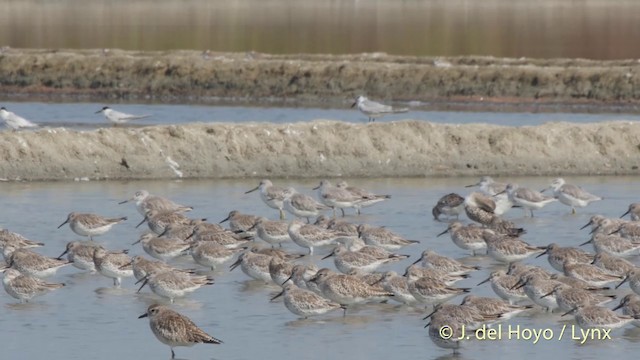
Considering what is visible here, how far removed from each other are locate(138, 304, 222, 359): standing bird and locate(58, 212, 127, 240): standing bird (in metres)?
5.58

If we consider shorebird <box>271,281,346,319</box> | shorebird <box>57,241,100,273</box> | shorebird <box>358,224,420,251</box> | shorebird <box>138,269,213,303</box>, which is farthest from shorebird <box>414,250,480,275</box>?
shorebird <box>57,241,100,273</box>

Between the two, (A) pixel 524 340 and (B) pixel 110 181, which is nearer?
(A) pixel 524 340

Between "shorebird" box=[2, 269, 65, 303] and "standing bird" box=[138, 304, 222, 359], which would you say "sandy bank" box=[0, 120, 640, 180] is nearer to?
"shorebird" box=[2, 269, 65, 303]

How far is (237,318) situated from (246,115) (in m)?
21.7

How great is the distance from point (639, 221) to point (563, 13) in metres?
76.9

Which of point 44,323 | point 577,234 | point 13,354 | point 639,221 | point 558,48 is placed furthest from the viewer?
point 558,48

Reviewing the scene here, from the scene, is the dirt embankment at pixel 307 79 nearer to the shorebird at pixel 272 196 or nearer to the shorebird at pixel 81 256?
the shorebird at pixel 272 196

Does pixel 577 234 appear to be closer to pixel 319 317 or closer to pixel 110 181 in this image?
pixel 319 317

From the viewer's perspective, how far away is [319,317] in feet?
45.7

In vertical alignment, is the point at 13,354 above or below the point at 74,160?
above

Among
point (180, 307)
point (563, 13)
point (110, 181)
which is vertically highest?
point (180, 307)

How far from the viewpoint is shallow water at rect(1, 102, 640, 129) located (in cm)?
3328

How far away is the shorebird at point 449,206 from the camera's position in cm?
1936

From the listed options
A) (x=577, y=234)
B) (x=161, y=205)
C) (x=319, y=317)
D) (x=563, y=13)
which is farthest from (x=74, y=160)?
(x=563, y=13)
